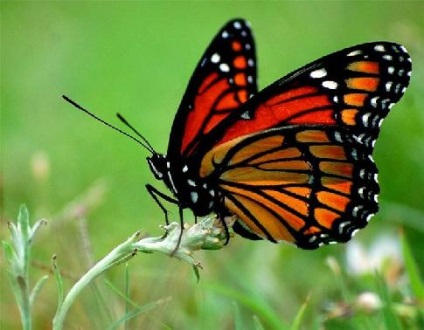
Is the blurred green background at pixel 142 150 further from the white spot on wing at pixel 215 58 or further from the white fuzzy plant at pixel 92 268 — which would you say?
the white spot on wing at pixel 215 58

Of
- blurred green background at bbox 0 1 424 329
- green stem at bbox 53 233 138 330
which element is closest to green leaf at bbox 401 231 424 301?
blurred green background at bbox 0 1 424 329

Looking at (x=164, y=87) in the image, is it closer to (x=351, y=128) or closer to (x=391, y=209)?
(x=391, y=209)

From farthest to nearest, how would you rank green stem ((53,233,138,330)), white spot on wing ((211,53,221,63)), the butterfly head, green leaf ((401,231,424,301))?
white spot on wing ((211,53,221,63)) < the butterfly head < green leaf ((401,231,424,301)) < green stem ((53,233,138,330))

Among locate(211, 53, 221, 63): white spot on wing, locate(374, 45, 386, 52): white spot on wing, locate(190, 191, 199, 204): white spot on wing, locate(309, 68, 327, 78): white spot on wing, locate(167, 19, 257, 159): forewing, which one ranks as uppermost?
locate(211, 53, 221, 63): white spot on wing

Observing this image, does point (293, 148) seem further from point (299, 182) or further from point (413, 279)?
point (413, 279)

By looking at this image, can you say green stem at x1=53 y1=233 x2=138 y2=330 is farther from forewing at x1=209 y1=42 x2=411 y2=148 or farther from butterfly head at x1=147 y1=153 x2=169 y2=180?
forewing at x1=209 y1=42 x2=411 y2=148

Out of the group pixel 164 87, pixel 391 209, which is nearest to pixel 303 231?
pixel 391 209

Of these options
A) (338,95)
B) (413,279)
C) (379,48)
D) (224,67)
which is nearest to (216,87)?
(224,67)
